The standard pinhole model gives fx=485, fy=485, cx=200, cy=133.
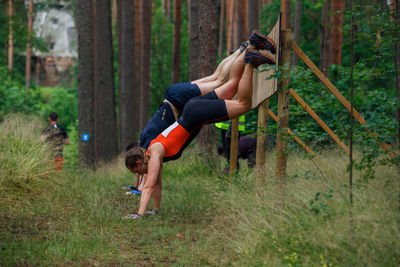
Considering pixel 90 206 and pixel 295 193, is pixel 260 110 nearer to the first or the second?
pixel 295 193

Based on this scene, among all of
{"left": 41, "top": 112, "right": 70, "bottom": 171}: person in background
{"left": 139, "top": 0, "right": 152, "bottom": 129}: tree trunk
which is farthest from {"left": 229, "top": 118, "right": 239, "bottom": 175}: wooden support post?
{"left": 139, "top": 0, "right": 152, "bottom": 129}: tree trunk

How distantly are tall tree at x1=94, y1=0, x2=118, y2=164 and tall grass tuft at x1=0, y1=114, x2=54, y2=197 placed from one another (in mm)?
5971

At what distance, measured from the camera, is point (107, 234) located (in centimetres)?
583

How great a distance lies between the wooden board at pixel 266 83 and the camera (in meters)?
5.94

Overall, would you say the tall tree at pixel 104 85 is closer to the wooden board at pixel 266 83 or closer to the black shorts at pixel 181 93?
the black shorts at pixel 181 93

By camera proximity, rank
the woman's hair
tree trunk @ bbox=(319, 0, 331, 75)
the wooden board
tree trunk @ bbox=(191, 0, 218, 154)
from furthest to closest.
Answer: tree trunk @ bbox=(319, 0, 331, 75) → tree trunk @ bbox=(191, 0, 218, 154) → the woman's hair → the wooden board

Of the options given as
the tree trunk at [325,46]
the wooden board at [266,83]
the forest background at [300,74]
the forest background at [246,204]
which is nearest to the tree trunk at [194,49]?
the forest background at [300,74]

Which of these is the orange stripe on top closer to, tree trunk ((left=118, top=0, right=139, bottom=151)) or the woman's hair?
the woman's hair

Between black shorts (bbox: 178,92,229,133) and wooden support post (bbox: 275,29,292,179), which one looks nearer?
wooden support post (bbox: 275,29,292,179)

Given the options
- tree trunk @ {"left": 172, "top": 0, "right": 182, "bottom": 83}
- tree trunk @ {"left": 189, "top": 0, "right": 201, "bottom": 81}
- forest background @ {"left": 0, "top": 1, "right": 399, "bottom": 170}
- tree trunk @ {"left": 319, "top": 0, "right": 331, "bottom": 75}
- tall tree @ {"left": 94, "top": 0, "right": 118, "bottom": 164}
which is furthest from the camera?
tree trunk @ {"left": 172, "top": 0, "right": 182, "bottom": 83}

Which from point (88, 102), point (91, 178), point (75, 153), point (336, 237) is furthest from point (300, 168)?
point (75, 153)

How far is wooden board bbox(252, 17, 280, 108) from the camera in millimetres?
5937

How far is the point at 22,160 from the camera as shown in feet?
26.9

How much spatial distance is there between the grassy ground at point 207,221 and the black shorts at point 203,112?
1059 mm
